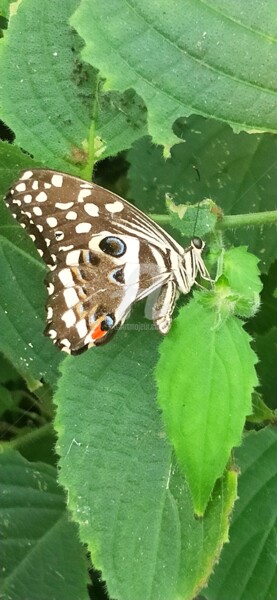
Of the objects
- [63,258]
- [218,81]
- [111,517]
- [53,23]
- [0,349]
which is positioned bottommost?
[111,517]

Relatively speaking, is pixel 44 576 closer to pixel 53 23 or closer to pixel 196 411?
pixel 196 411

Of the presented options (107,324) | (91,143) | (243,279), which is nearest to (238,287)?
(243,279)

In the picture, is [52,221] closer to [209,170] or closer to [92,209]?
[92,209]

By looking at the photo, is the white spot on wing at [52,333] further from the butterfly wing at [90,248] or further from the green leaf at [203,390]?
the green leaf at [203,390]

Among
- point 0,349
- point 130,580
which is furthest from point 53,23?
point 130,580

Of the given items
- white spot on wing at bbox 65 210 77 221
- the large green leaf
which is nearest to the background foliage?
the large green leaf

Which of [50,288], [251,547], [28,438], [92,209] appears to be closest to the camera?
[92,209]

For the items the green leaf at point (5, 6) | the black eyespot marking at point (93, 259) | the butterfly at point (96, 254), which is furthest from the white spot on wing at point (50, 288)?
the green leaf at point (5, 6)
